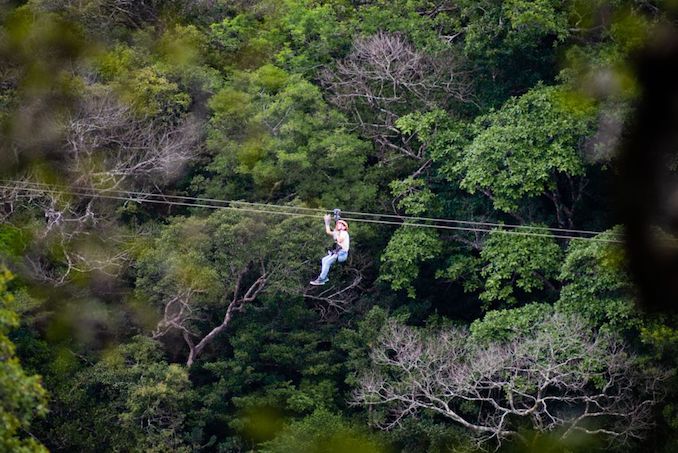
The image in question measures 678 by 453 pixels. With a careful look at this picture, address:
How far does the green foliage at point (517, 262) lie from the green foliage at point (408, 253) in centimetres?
80

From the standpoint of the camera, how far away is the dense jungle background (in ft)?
47.8

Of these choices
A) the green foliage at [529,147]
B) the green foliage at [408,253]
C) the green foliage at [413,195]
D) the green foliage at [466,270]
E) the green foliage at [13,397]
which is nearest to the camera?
the green foliage at [13,397]

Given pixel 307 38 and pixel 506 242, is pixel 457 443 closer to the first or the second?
pixel 506 242

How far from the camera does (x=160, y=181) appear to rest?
55.8 ft

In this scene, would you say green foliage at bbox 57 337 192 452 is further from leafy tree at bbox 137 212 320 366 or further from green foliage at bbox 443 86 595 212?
green foliage at bbox 443 86 595 212

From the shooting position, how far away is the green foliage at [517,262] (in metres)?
15.2

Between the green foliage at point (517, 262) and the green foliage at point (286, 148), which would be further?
the green foliage at point (286, 148)

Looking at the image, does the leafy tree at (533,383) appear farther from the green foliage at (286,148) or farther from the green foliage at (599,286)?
the green foliage at (286,148)

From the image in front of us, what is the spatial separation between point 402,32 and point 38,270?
252 inches

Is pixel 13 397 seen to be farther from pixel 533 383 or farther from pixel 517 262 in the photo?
pixel 517 262

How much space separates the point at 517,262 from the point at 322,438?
3.52 meters

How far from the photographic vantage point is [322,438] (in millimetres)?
15141

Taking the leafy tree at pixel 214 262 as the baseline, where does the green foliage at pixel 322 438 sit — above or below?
below

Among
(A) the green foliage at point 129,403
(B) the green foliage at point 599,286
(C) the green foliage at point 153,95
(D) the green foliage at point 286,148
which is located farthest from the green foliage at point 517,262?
(C) the green foliage at point 153,95
